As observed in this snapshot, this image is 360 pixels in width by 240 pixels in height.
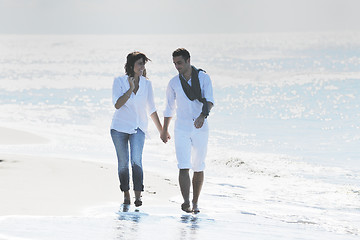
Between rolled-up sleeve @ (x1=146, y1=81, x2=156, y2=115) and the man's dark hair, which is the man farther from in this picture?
rolled-up sleeve @ (x1=146, y1=81, x2=156, y2=115)

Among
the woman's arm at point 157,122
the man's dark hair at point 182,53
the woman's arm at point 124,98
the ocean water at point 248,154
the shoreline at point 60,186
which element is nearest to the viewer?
the ocean water at point 248,154

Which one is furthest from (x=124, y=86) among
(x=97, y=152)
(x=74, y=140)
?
(x=74, y=140)

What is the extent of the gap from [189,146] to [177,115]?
34cm

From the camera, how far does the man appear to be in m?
7.54

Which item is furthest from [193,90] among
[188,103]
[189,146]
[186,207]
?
[186,207]

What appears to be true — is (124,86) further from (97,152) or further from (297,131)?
(297,131)

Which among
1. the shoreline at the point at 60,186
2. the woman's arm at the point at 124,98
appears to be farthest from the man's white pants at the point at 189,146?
the shoreline at the point at 60,186

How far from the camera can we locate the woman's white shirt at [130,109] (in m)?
7.68

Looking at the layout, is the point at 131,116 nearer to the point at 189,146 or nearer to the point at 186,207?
the point at 189,146

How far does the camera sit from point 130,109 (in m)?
7.73

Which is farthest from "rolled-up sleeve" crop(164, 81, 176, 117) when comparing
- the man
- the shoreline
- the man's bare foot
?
the shoreline

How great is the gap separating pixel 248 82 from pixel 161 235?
36973mm

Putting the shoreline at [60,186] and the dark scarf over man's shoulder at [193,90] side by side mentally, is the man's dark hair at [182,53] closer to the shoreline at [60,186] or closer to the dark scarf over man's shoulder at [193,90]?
the dark scarf over man's shoulder at [193,90]

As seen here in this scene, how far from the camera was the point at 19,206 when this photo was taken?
727 centimetres
